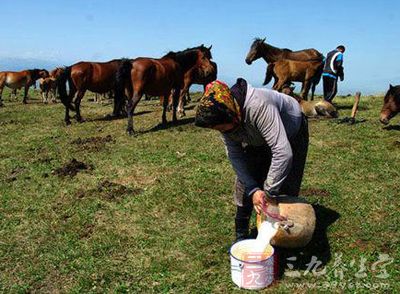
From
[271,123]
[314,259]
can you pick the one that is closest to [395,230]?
[314,259]

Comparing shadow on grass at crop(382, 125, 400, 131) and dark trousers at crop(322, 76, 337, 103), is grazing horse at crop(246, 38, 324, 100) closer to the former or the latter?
dark trousers at crop(322, 76, 337, 103)

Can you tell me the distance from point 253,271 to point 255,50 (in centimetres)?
1374

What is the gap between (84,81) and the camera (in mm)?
15359

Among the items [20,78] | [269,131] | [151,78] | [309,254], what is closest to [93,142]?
[151,78]

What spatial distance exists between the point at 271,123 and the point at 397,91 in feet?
30.7

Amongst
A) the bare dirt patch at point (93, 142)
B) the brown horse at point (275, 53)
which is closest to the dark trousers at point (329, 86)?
the brown horse at point (275, 53)

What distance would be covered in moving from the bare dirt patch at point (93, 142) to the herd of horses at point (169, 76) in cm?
87

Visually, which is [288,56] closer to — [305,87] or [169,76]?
[305,87]

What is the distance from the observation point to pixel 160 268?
543cm

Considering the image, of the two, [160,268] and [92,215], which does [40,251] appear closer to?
[92,215]

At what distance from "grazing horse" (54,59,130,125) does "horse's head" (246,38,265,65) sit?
5.38 metres

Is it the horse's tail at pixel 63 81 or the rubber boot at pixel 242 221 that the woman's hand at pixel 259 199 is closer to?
the rubber boot at pixel 242 221

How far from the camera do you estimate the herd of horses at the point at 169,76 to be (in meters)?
13.5

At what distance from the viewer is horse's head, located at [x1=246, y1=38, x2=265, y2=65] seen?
1703 cm
